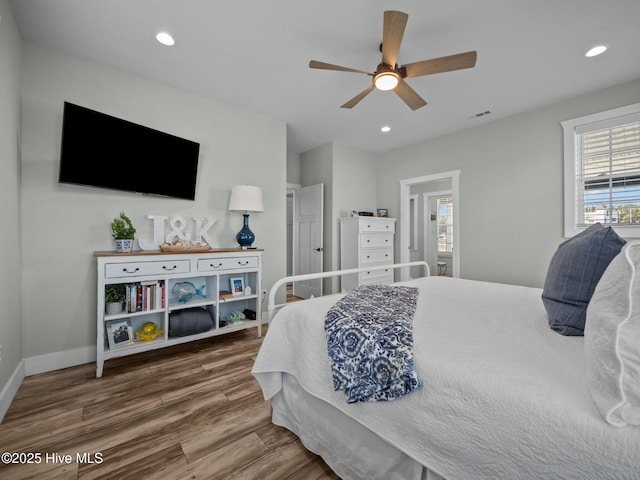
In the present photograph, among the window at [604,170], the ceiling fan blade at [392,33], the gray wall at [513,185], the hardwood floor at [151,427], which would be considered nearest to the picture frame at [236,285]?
the hardwood floor at [151,427]

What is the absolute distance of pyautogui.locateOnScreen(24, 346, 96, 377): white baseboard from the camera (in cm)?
221

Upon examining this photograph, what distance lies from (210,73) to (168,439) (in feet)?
9.35

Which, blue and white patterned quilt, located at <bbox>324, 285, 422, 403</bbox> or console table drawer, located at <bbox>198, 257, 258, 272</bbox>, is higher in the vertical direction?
console table drawer, located at <bbox>198, 257, 258, 272</bbox>

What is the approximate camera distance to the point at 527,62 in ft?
8.06

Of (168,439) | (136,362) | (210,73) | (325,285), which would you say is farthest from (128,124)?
(325,285)

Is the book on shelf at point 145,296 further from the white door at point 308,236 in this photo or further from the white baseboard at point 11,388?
the white door at point 308,236

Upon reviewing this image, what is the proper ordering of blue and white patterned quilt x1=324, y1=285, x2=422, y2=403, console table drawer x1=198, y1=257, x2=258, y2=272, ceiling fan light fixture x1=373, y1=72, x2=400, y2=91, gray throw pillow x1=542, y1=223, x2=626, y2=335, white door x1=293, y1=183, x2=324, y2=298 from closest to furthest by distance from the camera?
blue and white patterned quilt x1=324, y1=285, x2=422, y2=403 < gray throw pillow x1=542, y1=223, x2=626, y2=335 < ceiling fan light fixture x1=373, y1=72, x2=400, y2=91 < console table drawer x1=198, y1=257, x2=258, y2=272 < white door x1=293, y1=183, x2=324, y2=298

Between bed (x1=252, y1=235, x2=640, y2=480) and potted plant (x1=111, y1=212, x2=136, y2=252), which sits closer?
bed (x1=252, y1=235, x2=640, y2=480)

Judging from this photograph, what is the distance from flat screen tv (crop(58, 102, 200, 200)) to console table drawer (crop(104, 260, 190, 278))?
72cm

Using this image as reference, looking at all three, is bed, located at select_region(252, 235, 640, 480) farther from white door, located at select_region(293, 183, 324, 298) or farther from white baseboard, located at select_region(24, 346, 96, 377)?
white door, located at select_region(293, 183, 324, 298)

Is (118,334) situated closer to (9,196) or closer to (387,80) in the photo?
(9,196)

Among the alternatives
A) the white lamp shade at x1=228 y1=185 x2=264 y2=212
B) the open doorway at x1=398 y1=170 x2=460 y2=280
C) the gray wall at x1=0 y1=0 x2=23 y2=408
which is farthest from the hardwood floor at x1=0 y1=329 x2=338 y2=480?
the open doorway at x1=398 y1=170 x2=460 y2=280

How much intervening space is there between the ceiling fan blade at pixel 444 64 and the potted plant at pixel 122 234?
8.43 feet

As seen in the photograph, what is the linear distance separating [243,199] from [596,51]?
3338mm
